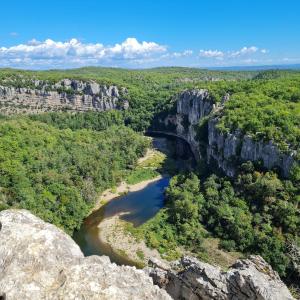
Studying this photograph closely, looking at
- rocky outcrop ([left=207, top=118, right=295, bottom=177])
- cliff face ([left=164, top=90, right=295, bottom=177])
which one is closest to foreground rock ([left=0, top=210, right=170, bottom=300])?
rocky outcrop ([left=207, top=118, right=295, bottom=177])

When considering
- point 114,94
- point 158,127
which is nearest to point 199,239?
point 158,127

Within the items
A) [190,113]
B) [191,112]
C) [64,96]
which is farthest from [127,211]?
[64,96]

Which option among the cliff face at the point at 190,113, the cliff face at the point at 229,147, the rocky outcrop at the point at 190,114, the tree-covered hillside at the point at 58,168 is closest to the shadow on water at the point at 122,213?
the tree-covered hillside at the point at 58,168

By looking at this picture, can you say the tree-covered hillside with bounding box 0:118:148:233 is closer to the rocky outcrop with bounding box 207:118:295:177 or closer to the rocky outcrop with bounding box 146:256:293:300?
the rocky outcrop with bounding box 207:118:295:177

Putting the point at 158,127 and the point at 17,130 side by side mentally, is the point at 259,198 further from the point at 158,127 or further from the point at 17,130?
the point at 158,127

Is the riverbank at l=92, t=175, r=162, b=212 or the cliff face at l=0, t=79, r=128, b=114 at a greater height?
the cliff face at l=0, t=79, r=128, b=114

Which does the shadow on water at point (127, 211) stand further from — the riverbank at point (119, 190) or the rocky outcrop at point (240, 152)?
the rocky outcrop at point (240, 152)
